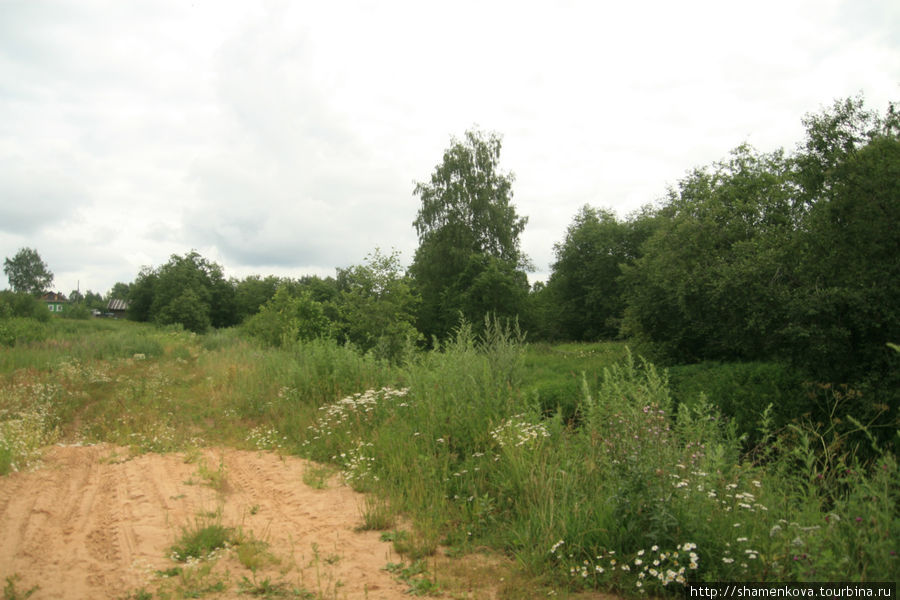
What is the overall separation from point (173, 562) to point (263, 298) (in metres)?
73.0

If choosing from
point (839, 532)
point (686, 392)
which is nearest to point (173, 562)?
point (839, 532)

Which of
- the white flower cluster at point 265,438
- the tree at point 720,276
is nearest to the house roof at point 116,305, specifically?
the tree at point 720,276

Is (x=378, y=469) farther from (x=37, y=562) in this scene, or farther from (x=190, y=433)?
(x=190, y=433)

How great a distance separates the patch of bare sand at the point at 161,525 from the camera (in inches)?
148

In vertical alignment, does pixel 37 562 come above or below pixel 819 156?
below

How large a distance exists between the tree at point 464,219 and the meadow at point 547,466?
2641 cm

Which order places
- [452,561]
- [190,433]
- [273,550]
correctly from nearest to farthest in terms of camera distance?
[452,561] < [273,550] < [190,433]

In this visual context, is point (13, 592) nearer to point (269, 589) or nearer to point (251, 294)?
point (269, 589)

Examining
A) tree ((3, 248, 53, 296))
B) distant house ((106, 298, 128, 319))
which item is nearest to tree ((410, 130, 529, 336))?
tree ((3, 248, 53, 296))

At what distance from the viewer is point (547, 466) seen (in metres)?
4.75

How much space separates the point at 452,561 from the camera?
13.3ft

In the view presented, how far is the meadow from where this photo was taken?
345 centimetres

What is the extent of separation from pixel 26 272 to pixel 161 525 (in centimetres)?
8993

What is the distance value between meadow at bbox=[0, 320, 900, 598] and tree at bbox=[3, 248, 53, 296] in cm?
8110
